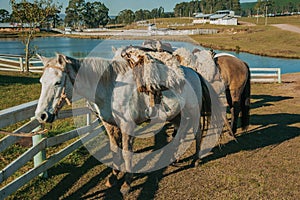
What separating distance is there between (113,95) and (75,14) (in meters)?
108

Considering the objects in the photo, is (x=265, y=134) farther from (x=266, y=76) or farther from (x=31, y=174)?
(x=266, y=76)

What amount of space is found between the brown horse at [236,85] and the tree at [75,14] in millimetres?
94690

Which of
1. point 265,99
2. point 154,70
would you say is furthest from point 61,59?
point 265,99

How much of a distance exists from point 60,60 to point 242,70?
Answer: 177 inches

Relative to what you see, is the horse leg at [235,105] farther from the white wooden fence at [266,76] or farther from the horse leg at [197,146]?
the white wooden fence at [266,76]

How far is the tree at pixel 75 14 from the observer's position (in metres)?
96.0

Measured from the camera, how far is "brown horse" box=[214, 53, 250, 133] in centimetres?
641

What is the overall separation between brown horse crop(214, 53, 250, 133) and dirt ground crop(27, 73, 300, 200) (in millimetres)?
433

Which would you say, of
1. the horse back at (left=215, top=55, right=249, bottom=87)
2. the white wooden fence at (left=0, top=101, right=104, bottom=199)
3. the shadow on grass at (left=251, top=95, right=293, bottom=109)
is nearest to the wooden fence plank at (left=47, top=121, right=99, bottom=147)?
the white wooden fence at (left=0, top=101, right=104, bottom=199)

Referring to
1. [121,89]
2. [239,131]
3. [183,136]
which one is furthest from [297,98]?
[121,89]

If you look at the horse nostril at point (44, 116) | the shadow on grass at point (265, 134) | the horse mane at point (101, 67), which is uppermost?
the horse mane at point (101, 67)

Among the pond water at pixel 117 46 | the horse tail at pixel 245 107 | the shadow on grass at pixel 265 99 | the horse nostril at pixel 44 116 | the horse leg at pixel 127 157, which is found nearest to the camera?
the horse nostril at pixel 44 116

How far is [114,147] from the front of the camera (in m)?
Result: 4.20

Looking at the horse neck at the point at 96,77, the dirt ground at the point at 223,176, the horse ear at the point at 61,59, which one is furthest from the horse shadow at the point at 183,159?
the horse ear at the point at 61,59
